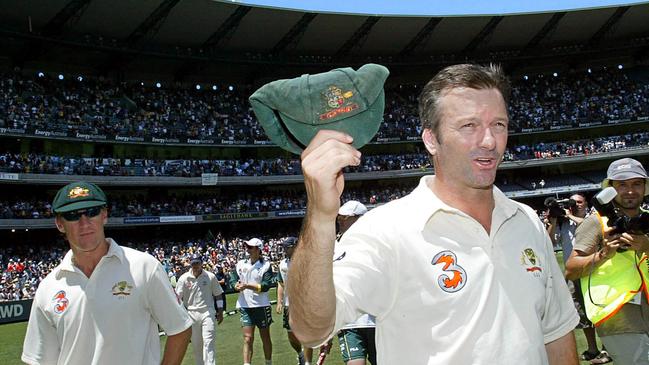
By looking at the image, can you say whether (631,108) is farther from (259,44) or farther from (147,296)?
(147,296)

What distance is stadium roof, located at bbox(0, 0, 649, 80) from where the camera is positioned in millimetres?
37156

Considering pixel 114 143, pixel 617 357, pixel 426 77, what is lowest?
pixel 617 357

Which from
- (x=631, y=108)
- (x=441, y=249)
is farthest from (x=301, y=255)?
(x=631, y=108)

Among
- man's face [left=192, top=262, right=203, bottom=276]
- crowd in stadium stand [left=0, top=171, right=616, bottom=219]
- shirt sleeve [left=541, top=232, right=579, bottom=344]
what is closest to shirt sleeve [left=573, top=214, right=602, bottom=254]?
shirt sleeve [left=541, top=232, right=579, bottom=344]

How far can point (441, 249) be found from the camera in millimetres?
2164

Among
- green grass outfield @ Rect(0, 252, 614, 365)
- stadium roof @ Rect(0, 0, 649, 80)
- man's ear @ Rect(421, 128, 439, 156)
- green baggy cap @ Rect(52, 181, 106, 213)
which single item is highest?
stadium roof @ Rect(0, 0, 649, 80)

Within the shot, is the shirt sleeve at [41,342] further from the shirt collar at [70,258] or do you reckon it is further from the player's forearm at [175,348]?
the player's forearm at [175,348]

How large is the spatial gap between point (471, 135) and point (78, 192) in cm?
250

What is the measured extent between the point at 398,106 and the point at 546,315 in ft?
161

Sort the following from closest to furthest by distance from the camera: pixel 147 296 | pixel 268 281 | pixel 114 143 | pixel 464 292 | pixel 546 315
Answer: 1. pixel 464 292
2. pixel 546 315
3. pixel 147 296
4. pixel 268 281
5. pixel 114 143

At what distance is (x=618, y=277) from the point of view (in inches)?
171

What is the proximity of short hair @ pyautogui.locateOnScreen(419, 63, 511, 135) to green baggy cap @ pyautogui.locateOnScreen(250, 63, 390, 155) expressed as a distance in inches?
21.8

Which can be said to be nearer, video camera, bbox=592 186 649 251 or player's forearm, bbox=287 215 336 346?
player's forearm, bbox=287 215 336 346

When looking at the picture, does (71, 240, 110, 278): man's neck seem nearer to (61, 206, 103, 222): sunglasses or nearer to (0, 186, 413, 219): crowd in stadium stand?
(61, 206, 103, 222): sunglasses
